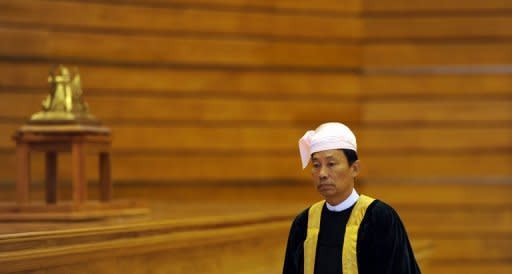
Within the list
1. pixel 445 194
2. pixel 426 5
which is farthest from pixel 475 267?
pixel 426 5

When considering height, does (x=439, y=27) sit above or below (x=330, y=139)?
above

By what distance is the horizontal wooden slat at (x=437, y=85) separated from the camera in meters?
7.38

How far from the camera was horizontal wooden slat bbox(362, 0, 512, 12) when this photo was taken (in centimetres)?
738

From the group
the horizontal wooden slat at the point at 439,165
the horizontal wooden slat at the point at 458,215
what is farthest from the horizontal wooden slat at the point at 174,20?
the horizontal wooden slat at the point at 458,215

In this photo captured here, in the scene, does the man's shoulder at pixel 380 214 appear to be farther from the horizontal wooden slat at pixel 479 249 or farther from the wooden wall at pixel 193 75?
the horizontal wooden slat at pixel 479 249

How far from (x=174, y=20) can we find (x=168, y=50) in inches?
8.1

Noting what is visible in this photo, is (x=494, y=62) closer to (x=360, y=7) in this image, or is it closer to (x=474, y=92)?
(x=474, y=92)

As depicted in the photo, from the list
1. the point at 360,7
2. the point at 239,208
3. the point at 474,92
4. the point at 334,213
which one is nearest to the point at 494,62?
the point at 474,92

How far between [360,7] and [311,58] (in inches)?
20.9

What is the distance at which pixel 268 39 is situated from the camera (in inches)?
282

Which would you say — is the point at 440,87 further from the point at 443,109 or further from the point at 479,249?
the point at 479,249

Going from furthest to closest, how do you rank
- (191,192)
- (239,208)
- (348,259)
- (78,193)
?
1. (191,192)
2. (239,208)
3. (78,193)
4. (348,259)

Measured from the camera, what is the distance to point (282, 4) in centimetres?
721

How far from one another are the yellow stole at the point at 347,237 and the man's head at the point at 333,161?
54mm
